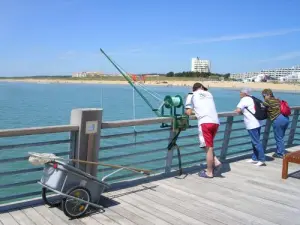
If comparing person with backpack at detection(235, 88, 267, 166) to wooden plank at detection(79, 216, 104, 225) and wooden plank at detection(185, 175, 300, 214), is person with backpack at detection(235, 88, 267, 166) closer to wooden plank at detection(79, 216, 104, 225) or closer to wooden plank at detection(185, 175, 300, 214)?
wooden plank at detection(185, 175, 300, 214)

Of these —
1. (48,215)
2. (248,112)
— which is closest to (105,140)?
(248,112)

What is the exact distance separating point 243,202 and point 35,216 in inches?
99.3

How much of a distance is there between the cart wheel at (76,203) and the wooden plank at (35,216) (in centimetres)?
23

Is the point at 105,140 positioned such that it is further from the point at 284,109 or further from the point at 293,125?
the point at 284,109

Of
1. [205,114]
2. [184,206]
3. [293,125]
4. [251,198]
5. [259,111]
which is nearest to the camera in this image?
[184,206]

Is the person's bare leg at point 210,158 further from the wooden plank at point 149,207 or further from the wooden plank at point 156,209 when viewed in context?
the wooden plank at point 156,209

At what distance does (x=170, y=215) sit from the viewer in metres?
4.12

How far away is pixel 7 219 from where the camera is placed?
376cm

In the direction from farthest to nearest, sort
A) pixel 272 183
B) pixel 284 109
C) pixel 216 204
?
pixel 284 109 → pixel 272 183 → pixel 216 204

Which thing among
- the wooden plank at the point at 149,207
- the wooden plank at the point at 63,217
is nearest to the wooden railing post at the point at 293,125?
the wooden plank at the point at 149,207

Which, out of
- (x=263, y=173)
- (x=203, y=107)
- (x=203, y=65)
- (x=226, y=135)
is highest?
(x=203, y=65)

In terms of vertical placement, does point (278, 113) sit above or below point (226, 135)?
above

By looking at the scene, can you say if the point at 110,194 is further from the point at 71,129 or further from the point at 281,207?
the point at 281,207

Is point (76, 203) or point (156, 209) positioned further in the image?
point (156, 209)
